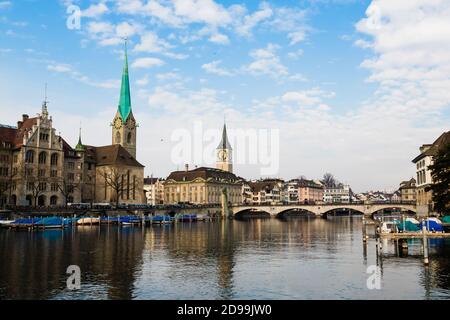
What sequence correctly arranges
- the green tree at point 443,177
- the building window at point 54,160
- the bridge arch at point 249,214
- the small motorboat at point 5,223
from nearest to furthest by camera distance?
the green tree at point 443,177 → the small motorboat at point 5,223 → the building window at point 54,160 → the bridge arch at point 249,214

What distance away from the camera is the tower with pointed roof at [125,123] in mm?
169375

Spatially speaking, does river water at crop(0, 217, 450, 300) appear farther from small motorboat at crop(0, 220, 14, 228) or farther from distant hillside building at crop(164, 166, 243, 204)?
distant hillside building at crop(164, 166, 243, 204)

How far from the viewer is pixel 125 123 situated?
557ft

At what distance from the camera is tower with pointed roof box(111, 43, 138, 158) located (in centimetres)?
16938

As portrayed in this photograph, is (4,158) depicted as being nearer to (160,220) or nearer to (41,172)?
(41,172)

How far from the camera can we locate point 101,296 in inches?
1033

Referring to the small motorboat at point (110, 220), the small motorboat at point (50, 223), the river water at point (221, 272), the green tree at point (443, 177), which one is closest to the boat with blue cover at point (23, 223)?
the small motorboat at point (50, 223)

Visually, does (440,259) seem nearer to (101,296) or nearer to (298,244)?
(298,244)

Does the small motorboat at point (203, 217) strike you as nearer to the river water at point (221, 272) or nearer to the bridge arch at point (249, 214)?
the bridge arch at point (249, 214)

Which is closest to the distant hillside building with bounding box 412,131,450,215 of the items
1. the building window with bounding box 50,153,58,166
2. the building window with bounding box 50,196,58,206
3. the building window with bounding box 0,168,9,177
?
the building window with bounding box 50,196,58,206

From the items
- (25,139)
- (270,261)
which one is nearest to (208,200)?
(25,139)

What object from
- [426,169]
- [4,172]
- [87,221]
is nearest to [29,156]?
[4,172]

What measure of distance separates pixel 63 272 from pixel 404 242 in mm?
34734

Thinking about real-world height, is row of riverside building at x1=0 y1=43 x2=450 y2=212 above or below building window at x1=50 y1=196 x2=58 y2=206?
above
